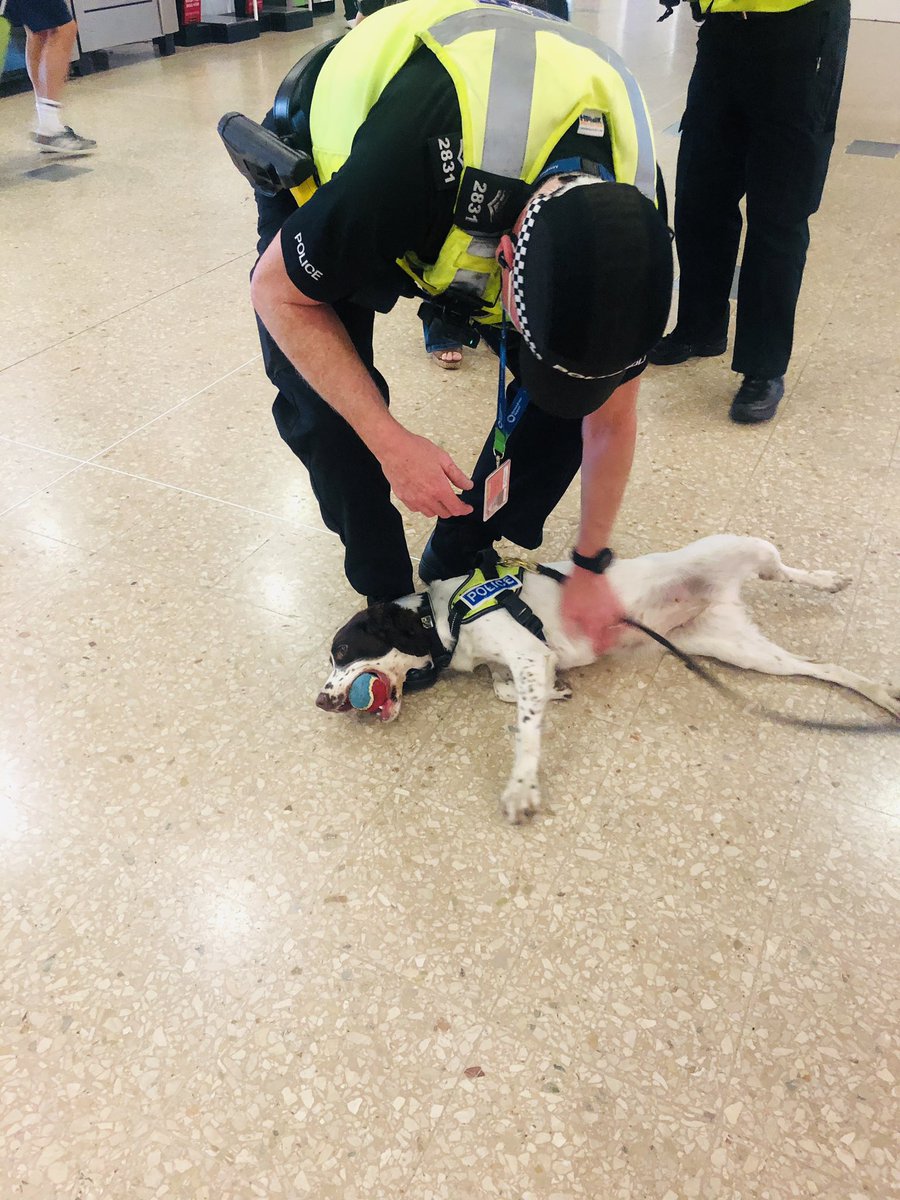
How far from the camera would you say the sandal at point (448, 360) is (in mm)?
2434

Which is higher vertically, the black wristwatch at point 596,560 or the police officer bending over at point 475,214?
the police officer bending over at point 475,214

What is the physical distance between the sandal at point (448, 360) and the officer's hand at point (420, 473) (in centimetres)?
139

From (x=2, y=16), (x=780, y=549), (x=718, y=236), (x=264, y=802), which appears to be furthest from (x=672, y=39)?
(x=264, y=802)

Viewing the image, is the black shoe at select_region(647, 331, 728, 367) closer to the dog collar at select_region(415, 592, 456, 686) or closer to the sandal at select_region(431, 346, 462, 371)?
the sandal at select_region(431, 346, 462, 371)

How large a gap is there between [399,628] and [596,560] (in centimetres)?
35

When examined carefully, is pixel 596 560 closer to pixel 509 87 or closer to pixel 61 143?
pixel 509 87

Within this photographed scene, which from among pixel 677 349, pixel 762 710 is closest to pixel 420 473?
pixel 762 710

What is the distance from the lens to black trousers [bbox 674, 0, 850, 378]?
1.84 meters

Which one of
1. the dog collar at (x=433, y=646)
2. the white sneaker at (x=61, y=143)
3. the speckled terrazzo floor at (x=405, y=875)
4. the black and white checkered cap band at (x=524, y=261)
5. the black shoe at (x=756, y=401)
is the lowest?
the speckled terrazzo floor at (x=405, y=875)

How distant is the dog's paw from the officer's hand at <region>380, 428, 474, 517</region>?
454 millimetres

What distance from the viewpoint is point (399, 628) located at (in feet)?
4.77

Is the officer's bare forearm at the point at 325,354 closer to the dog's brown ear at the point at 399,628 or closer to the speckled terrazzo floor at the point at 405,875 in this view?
the dog's brown ear at the point at 399,628

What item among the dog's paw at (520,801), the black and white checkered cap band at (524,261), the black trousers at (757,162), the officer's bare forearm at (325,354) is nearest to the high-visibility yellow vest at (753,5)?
the black trousers at (757,162)

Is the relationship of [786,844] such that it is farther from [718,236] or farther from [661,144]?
[661,144]
